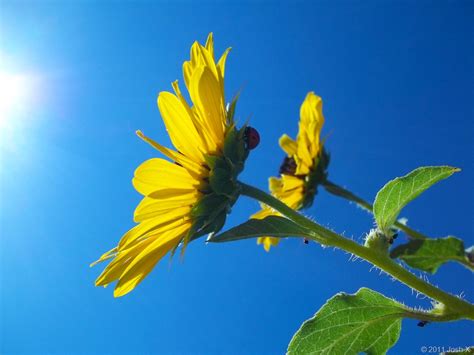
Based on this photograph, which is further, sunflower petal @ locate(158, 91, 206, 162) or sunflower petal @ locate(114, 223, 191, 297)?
sunflower petal @ locate(158, 91, 206, 162)

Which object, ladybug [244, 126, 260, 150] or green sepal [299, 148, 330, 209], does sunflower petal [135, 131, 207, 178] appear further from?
green sepal [299, 148, 330, 209]

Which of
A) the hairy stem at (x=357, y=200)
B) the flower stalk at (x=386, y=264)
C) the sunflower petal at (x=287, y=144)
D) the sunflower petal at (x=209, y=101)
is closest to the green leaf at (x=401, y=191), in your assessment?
the flower stalk at (x=386, y=264)

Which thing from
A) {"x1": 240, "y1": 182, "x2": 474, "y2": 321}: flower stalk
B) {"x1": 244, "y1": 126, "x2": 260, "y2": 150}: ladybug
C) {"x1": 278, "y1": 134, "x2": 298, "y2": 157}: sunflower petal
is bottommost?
{"x1": 240, "y1": 182, "x2": 474, "y2": 321}: flower stalk

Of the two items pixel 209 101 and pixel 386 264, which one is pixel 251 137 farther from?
pixel 386 264

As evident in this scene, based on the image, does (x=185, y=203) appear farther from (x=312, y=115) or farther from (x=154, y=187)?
(x=312, y=115)

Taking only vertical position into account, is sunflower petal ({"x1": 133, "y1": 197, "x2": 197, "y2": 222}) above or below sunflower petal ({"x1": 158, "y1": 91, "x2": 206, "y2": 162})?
below

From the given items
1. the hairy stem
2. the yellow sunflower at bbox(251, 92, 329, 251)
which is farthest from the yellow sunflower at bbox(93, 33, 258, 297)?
the yellow sunflower at bbox(251, 92, 329, 251)

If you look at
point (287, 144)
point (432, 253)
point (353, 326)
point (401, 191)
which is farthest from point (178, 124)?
point (287, 144)
